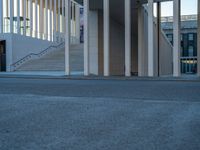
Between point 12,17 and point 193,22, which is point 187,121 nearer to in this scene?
point 12,17

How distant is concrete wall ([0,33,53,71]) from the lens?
105ft

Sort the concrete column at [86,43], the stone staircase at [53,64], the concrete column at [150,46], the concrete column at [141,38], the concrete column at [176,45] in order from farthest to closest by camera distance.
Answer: the stone staircase at [53,64] < the concrete column at [141,38] < the concrete column at [86,43] < the concrete column at [150,46] < the concrete column at [176,45]

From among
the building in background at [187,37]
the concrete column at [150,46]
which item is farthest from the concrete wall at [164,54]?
the building in background at [187,37]

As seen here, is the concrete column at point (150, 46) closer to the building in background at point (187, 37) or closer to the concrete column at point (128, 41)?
the concrete column at point (128, 41)

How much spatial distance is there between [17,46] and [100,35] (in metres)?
11.1

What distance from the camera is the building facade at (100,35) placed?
2059 centimetres

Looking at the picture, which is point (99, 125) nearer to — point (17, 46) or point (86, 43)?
point (86, 43)

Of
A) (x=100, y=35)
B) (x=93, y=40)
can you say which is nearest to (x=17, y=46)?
(x=93, y=40)

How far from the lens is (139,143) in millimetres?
4516

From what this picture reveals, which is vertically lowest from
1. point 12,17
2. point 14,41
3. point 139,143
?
point 139,143

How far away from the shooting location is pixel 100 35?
25.6 metres

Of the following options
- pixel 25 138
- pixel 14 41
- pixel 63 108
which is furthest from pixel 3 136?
pixel 14 41

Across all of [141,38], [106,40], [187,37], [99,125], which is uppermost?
[187,37]

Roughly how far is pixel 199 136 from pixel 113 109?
2807 mm
